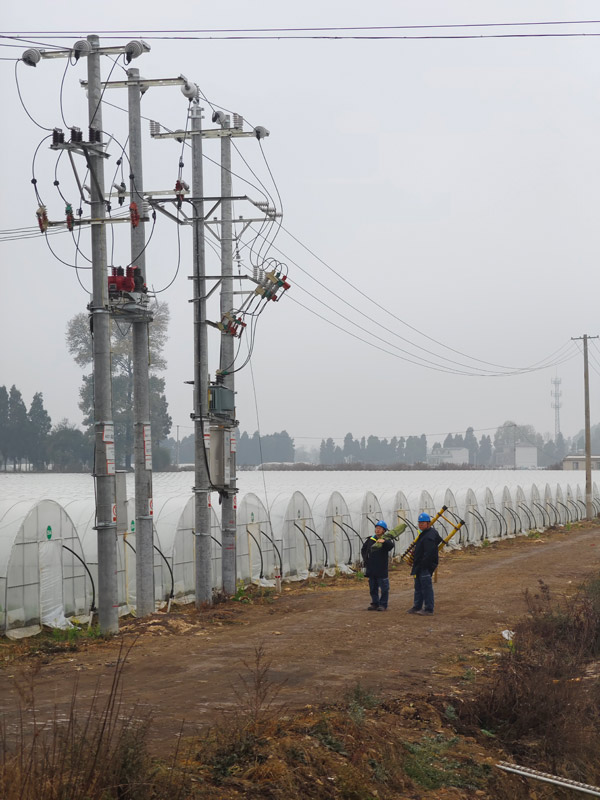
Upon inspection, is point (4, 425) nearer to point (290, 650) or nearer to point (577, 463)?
point (290, 650)

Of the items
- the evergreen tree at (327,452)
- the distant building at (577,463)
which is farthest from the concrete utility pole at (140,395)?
the evergreen tree at (327,452)

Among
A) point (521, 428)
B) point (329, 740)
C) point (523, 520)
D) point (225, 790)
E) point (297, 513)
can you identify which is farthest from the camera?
point (521, 428)

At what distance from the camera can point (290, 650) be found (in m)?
12.4

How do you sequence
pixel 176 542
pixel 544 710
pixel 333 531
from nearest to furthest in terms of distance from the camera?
pixel 544 710, pixel 176 542, pixel 333 531

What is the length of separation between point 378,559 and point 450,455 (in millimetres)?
127387

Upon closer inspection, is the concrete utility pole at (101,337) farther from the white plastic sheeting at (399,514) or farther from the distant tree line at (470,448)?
the distant tree line at (470,448)

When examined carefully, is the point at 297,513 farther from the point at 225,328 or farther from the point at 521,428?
the point at 521,428

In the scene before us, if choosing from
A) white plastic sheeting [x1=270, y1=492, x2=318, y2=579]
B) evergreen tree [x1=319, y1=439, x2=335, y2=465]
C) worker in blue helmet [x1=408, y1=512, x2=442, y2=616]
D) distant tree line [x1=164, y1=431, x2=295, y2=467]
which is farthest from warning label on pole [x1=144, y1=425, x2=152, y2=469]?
evergreen tree [x1=319, y1=439, x2=335, y2=465]

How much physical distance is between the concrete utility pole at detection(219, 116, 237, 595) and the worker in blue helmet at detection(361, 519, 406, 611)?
295 cm

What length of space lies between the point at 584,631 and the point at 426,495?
19.6 m

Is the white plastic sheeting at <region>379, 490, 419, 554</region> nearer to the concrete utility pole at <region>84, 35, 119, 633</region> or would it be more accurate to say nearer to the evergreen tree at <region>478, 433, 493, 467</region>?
the concrete utility pole at <region>84, 35, 119, 633</region>

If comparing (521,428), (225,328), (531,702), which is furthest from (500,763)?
(521,428)

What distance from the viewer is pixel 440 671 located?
11555 millimetres

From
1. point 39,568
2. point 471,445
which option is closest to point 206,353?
point 39,568
